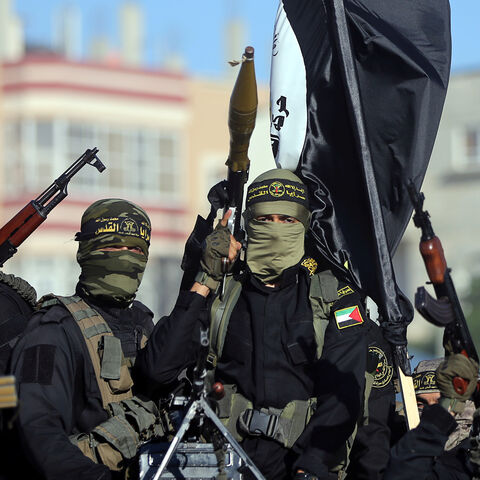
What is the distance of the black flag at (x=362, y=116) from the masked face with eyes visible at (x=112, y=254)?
1070mm

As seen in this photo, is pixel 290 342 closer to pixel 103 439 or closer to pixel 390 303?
pixel 390 303

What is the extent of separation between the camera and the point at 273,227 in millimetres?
6707

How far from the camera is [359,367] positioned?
21.1 ft

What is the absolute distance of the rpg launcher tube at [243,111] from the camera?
6.58 meters

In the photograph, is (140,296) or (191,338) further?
(140,296)

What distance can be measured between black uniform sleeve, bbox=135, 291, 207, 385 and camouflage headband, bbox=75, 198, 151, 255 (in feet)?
1.72

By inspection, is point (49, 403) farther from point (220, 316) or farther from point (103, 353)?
point (220, 316)

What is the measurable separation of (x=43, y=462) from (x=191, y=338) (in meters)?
0.98

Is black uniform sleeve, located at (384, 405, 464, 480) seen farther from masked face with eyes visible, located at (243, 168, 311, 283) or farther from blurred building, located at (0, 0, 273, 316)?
blurred building, located at (0, 0, 273, 316)

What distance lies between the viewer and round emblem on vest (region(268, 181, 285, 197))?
6796 millimetres

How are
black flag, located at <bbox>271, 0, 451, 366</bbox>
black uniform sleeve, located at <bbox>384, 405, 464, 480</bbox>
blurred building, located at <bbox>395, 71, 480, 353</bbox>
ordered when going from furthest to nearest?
1. blurred building, located at <bbox>395, 71, 480, 353</bbox>
2. black flag, located at <bbox>271, 0, 451, 366</bbox>
3. black uniform sleeve, located at <bbox>384, 405, 464, 480</bbox>

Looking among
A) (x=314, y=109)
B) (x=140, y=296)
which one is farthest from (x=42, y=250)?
(x=314, y=109)

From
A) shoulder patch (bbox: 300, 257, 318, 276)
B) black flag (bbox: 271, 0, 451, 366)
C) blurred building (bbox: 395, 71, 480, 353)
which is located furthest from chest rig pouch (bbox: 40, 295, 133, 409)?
blurred building (bbox: 395, 71, 480, 353)

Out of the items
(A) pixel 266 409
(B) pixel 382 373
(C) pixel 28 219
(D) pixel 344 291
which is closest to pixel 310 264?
(D) pixel 344 291
